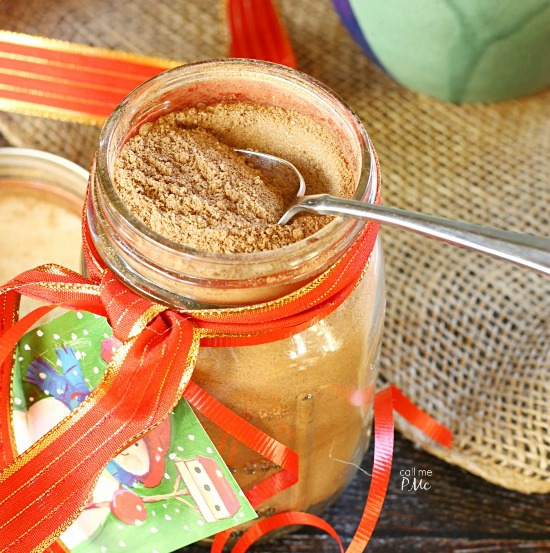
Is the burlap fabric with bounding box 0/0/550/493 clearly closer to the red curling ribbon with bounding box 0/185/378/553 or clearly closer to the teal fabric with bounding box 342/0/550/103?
the teal fabric with bounding box 342/0/550/103

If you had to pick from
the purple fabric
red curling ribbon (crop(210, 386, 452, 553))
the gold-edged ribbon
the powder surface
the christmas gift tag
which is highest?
the powder surface

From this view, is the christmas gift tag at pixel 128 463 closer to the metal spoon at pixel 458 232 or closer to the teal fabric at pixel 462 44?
the metal spoon at pixel 458 232

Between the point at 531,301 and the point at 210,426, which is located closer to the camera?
the point at 210,426

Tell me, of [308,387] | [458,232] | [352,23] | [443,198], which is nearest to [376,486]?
[308,387]

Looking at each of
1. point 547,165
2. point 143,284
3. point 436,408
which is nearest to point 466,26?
point 547,165

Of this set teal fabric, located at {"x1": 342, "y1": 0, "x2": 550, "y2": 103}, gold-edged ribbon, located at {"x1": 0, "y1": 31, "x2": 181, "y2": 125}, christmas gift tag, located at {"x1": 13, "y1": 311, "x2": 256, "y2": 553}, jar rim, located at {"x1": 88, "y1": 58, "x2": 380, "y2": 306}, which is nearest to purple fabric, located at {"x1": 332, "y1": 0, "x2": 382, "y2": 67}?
teal fabric, located at {"x1": 342, "y1": 0, "x2": 550, "y2": 103}

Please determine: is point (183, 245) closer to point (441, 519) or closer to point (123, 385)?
point (123, 385)

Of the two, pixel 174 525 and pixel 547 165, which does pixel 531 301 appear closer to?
pixel 547 165
